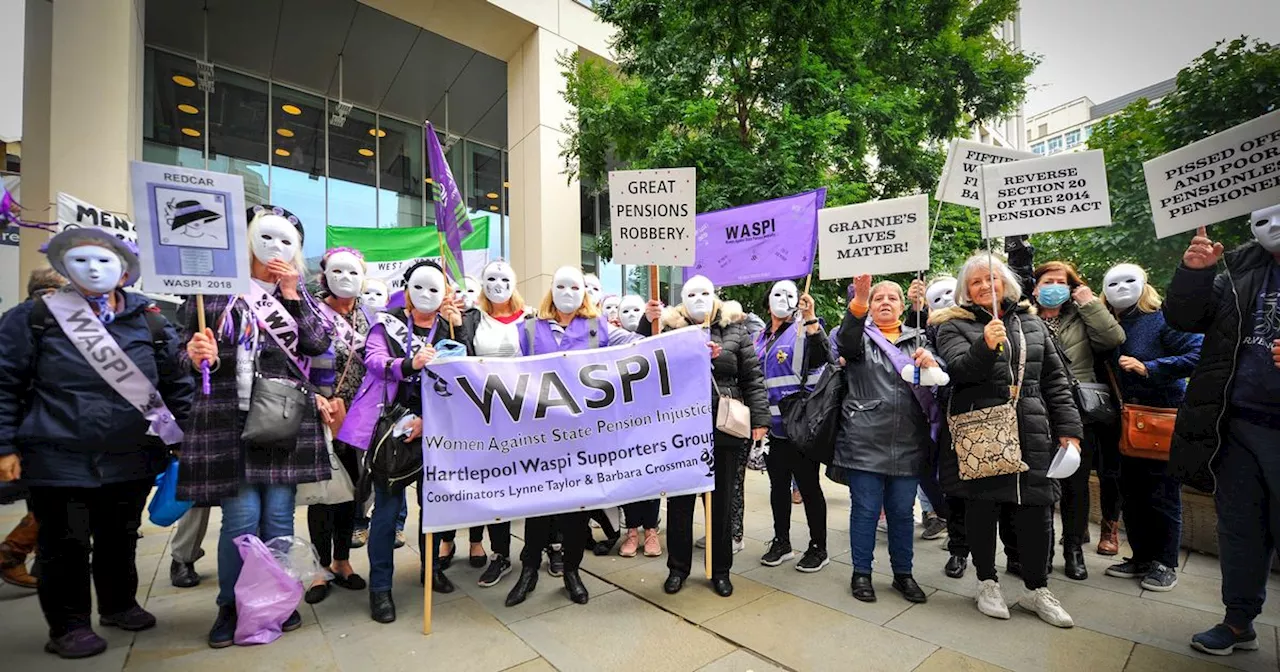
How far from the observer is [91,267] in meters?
2.90

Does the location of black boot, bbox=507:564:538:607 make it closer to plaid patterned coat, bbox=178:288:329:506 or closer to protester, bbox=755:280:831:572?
plaid patterned coat, bbox=178:288:329:506

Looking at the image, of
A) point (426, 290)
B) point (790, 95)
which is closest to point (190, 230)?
point (426, 290)

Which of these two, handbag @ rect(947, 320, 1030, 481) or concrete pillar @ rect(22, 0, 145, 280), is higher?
concrete pillar @ rect(22, 0, 145, 280)

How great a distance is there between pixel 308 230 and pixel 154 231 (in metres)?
10.9

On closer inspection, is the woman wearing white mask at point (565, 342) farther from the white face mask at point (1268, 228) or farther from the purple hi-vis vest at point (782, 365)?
the white face mask at point (1268, 228)

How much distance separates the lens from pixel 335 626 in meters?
3.31

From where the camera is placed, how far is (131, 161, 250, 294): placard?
2793 millimetres

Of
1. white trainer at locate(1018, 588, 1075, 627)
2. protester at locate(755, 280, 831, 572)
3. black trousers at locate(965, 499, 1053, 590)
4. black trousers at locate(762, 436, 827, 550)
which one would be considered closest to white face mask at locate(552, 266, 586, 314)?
protester at locate(755, 280, 831, 572)

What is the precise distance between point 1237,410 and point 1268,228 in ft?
2.84

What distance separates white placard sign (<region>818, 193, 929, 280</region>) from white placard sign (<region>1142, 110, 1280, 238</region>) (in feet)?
3.74

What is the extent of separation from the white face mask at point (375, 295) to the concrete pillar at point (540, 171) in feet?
21.4

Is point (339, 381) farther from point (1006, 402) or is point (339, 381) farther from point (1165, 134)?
point (1165, 134)

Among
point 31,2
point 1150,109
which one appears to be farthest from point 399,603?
point 1150,109

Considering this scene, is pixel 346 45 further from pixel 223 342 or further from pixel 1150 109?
pixel 1150 109
